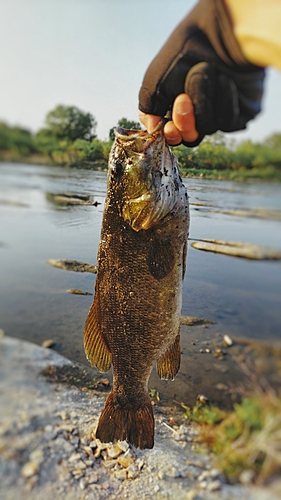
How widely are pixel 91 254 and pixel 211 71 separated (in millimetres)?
1058

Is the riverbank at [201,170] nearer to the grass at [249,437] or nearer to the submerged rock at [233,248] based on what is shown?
the submerged rock at [233,248]

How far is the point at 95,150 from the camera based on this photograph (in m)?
1.69

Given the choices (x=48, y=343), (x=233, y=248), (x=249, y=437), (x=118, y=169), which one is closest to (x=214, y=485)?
(x=249, y=437)

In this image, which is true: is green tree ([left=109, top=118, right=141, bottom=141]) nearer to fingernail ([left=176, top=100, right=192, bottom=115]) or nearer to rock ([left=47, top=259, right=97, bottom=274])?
fingernail ([left=176, top=100, right=192, bottom=115])

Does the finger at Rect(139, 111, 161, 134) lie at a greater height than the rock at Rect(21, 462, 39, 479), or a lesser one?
greater

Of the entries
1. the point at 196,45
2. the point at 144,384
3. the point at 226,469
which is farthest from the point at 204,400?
the point at 196,45

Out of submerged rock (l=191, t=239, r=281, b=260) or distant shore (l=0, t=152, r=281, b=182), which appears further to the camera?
submerged rock (l=191, t=239, r=281, b=260)

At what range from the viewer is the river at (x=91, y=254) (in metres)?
1.48

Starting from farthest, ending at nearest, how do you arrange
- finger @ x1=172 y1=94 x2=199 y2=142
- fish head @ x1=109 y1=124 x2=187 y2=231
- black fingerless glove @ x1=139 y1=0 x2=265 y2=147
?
1. fish head @ x1=109 y1=124 x2=187 y2=231
2. finger @ x1=172 y1=94 x2=199 y2=142
3. black fingerless glove @ x1=139 y1=0 x2=265 y2=147

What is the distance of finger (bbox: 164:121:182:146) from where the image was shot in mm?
1090

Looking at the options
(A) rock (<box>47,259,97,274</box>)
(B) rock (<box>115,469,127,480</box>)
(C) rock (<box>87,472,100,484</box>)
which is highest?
(A) rock (<box>47,259,97,274</box>)

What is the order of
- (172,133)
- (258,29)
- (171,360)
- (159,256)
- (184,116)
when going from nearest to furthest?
(258,29) → (184,116) → (172,133) → (159,256) → (171,360)

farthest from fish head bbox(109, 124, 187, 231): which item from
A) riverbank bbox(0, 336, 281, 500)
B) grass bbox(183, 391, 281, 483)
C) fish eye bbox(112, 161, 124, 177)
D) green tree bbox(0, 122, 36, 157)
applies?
riverbank bbox(0, 336, 281, 500)

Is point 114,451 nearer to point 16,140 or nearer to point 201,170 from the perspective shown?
point 201,170
